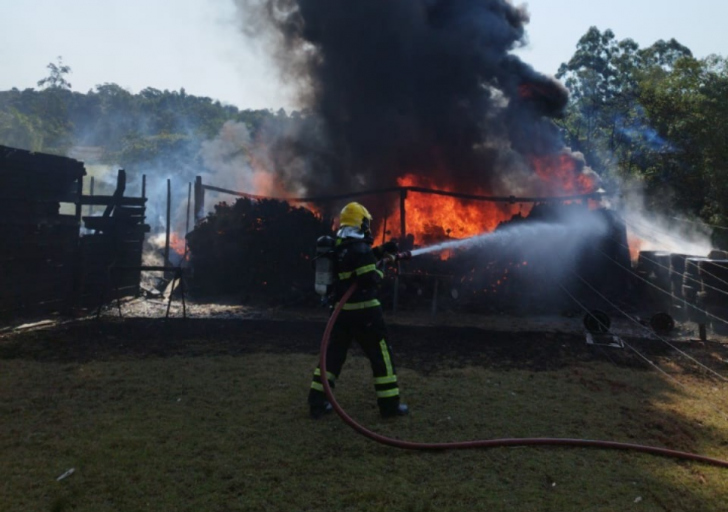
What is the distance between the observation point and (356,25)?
59.9 feet

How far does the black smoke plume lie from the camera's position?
56.3 ft

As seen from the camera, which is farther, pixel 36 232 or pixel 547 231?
pixel 547 231

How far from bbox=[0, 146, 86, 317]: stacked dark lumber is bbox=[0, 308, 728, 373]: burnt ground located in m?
1.44

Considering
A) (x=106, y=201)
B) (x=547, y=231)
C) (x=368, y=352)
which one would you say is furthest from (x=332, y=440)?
(x=106, y=201)

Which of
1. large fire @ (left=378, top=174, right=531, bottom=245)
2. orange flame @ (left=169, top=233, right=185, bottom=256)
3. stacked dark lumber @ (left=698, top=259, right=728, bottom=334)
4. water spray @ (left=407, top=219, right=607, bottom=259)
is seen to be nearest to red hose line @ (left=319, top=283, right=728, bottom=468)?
stacked dark lumber @ (left=698, top=259, right=728, bottom=334)

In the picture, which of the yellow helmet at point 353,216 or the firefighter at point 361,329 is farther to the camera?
the yellow helmet at point 353,216

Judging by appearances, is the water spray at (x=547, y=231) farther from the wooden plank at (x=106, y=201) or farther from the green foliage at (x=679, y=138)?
the wooden plank at (x=106, y=201)

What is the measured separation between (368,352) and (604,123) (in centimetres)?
3719

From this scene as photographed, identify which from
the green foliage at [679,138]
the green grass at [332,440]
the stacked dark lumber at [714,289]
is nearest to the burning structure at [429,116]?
the green foliage at [679,138]

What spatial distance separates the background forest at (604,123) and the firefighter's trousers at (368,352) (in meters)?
15.1

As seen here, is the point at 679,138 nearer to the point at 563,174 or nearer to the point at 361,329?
the point at 563,174

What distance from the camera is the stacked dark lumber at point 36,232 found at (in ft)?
35.2

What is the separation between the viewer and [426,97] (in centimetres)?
1759

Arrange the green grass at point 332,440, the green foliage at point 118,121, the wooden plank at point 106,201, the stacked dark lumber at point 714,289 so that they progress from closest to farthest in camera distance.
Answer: the green grass at point 332,440, the stacked dark lumber at point 714,289, the wooden plank at point 106,201, the green foliage at point 118,121
